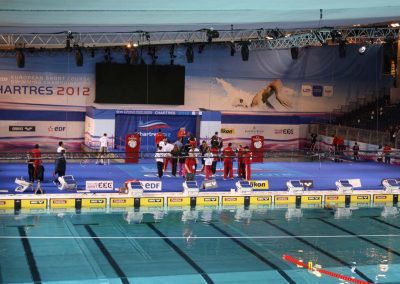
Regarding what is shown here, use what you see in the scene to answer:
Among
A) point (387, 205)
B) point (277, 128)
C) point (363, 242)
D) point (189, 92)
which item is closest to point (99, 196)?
point (363, 242)

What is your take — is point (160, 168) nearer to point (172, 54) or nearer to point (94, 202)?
point (94, 202)

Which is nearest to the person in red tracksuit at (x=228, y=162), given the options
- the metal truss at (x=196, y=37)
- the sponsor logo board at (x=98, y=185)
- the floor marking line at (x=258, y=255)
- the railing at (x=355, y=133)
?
the sponsor logo board at (x=98, y=185)

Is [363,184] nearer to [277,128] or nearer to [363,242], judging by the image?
[363,242]

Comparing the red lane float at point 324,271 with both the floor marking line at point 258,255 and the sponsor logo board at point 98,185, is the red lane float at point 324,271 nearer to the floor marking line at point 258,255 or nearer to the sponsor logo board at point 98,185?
the floor marking line at point 258,255

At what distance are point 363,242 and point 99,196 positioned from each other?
7100 mm

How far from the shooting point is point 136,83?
30.6 metres

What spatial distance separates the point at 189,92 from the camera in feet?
105

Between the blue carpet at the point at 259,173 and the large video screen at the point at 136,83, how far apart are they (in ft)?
17.3

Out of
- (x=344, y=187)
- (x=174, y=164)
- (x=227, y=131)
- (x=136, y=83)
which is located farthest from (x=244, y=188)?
(x=227, y=131)

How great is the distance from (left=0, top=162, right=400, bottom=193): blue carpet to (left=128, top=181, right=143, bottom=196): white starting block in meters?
1.34

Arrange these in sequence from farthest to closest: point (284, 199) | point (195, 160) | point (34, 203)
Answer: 1. point (195, 160)
2. point (284, 199)
3. point (34, 203)

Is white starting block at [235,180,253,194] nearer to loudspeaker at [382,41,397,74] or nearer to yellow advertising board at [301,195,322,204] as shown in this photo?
yellow advertising board at [301,195,322,204]

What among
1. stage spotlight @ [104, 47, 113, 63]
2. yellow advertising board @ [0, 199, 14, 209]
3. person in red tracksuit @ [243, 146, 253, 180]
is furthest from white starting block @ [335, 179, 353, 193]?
stage spotlight @ [104, 47, 113, 63]

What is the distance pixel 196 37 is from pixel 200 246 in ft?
46.6
